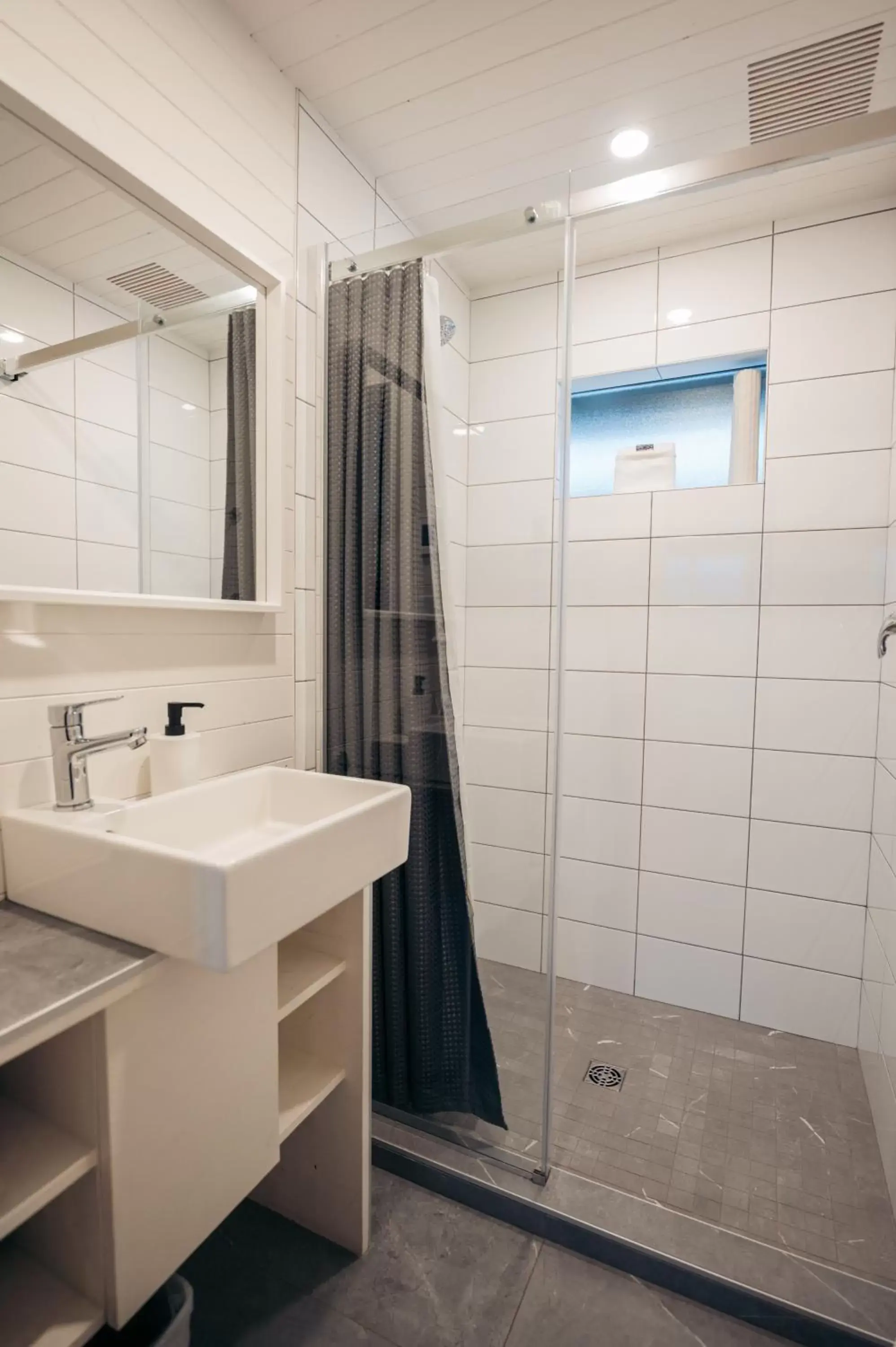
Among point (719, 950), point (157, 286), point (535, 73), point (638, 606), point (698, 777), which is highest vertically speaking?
point (535, 73)

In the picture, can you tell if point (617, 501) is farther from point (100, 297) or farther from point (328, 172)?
point (100, 297)

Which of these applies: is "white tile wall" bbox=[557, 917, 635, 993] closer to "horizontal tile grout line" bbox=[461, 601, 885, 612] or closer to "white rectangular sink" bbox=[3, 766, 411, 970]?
"horizontal tile grout line" bbox=[461, 601, 885, 612]

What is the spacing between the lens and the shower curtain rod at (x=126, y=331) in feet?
3.32

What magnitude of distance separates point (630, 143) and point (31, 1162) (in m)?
2.48

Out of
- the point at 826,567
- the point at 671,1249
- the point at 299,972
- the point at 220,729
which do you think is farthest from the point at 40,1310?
the point at 826,567

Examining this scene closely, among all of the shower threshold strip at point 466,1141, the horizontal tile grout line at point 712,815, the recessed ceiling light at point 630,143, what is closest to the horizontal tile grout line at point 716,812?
the horizontal tile grout line at point 712,815

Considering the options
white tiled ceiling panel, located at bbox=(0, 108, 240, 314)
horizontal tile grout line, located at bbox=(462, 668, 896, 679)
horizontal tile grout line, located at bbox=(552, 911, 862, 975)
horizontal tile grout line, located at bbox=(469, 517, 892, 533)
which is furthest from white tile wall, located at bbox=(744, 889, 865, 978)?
white tiled ceiling panel, located at bbox=(0, 108, 240, 314)

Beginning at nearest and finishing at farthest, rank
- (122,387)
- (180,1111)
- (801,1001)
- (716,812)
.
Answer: (180,1111) → (122,387) → (801,1001) → (716,812)

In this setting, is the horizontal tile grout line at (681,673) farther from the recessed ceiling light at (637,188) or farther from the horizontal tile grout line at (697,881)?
the recessed ceiling light at (637,188)

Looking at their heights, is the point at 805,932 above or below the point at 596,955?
above

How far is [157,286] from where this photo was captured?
124cm

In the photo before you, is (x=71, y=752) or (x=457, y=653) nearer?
(x=71, y=752)

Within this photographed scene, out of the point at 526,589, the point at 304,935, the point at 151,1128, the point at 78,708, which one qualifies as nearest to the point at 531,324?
the point at 526,589

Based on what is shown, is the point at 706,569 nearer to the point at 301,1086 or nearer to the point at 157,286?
the point at 157,286
